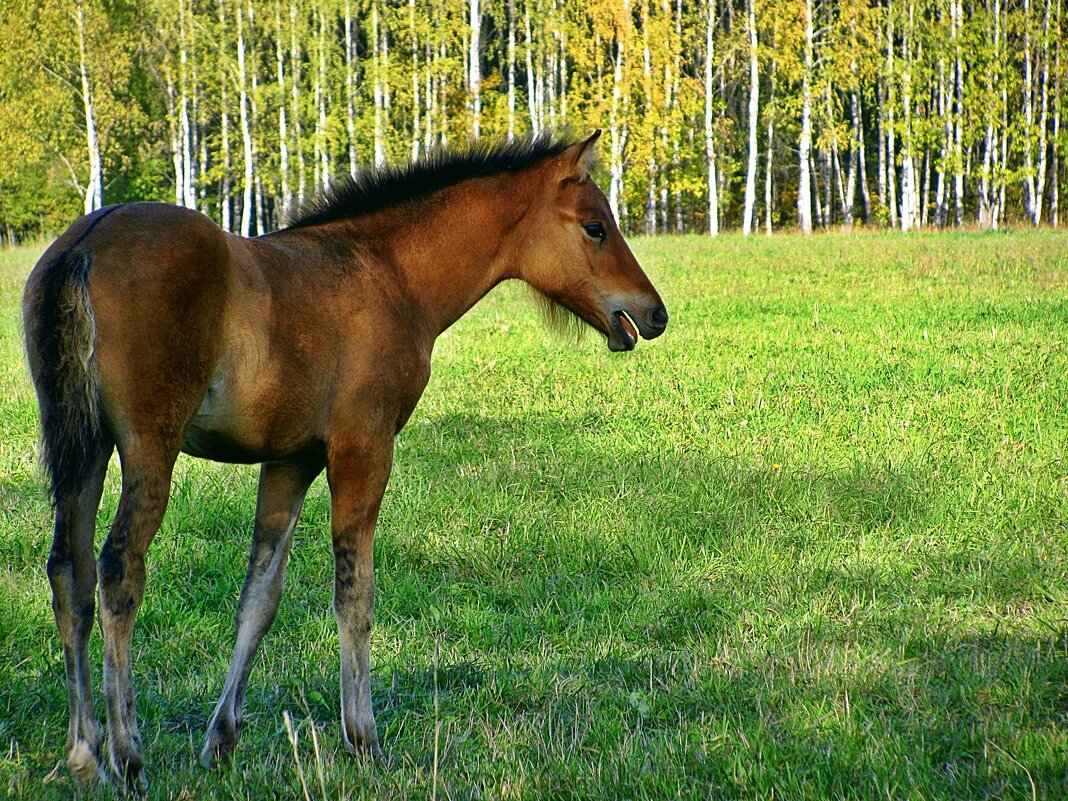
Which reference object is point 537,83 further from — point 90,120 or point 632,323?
point 632,323

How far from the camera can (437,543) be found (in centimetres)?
650

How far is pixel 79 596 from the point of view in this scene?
365 cm

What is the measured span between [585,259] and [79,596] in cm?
253

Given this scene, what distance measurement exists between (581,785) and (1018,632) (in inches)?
104

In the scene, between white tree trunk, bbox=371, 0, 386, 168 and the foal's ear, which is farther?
white tree trunk, bbox=371, 0, 386, 168

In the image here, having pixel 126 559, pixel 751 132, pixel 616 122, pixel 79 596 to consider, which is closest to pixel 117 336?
pixel 126 559

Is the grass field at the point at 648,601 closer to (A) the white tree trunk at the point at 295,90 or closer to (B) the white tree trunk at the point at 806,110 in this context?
(B) the white tree trunk at the point at 806,110

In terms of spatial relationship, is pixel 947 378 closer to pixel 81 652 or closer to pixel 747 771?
pixel 747 771

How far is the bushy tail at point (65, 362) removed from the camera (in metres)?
3.48

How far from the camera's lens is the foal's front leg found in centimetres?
421

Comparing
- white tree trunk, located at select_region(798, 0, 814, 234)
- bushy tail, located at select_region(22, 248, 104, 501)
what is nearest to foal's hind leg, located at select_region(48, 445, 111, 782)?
bushy tail, located at select_region(22, 248, 104, 501)

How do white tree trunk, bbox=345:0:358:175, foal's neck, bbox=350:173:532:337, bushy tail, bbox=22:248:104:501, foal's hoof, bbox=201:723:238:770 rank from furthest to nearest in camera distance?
white tree trunk, bbox=345:0:358:175
foal's neck, bbox=350:173:532:337
foal's hoof, bbox=201:723:238:770
bushy tail, bbox=22:248:104:501

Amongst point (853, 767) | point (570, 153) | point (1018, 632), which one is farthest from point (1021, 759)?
point (570, 153)

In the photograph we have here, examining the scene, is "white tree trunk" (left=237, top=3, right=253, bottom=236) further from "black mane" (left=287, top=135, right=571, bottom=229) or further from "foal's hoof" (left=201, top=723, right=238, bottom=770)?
"foal's hoof" (left=201, top=723, right=238, bottom=770)
